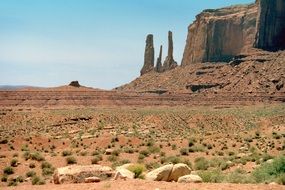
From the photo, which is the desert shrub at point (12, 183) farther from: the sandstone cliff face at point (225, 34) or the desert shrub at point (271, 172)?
the sandstone cliff face at point (225, 34)

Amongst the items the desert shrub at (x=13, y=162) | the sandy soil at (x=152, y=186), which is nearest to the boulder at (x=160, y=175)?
the sandy soil at (x=152, y=186)

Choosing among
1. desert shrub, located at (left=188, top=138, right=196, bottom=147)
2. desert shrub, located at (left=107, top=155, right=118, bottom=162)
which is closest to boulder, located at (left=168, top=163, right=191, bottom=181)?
desert shrub, located at (left=107, top=155, right=118, bottom=162)

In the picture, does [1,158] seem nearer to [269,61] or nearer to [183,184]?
[183,184]

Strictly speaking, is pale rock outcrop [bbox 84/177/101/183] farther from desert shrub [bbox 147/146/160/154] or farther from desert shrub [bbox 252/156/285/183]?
desert shrub [bbox 147/146/160/154]

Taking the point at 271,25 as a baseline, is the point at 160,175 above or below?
below

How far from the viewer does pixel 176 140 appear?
40.8 meters

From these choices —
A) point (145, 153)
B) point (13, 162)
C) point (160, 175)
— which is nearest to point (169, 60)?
point (145, 153)

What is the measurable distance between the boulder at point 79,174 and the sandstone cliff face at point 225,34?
12806cm

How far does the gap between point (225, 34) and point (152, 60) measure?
2768cm

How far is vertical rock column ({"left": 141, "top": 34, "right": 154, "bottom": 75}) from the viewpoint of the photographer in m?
162

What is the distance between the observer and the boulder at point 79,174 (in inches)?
660

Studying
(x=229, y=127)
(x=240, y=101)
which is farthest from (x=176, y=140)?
(x=240, y=101)

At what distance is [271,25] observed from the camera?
123 metres

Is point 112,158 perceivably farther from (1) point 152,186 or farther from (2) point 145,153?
(1) point 152,186
